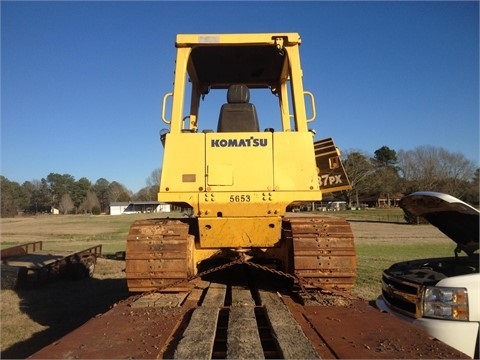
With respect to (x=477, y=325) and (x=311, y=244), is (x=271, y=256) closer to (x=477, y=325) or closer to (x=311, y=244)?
(x=311, y=244)

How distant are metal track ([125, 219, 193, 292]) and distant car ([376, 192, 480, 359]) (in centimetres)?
234

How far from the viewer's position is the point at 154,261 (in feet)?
15.6

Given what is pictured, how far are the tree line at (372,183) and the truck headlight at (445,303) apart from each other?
100 feet

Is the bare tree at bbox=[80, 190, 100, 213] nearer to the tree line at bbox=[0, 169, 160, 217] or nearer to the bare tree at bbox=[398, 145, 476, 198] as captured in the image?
the tree line at bbox=[0, 169, 160, 217]

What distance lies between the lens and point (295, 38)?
5.85 metres

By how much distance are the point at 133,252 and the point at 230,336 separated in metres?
1.95

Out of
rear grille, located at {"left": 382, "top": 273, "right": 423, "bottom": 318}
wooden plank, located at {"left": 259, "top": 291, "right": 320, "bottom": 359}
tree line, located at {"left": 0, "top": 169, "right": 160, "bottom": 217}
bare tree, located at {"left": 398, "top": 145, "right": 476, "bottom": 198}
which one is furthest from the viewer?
tree line, located at {"left": 0, "top": 169, "right": 160, "bottom": 217}

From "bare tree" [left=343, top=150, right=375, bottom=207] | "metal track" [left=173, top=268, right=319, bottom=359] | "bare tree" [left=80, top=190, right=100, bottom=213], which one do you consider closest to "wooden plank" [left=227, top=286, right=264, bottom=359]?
"metal track" [left=173, top=268, right=319, bottom=359]

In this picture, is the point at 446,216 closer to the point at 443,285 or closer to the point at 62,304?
the point at 443,285

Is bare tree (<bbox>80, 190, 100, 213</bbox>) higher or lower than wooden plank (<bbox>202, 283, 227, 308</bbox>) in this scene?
higher

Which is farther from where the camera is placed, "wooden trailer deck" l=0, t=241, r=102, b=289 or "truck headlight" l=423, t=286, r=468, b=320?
"wooden trailer deck" l=0, t=241, r=102, b=289

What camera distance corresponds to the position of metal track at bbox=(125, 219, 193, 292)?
4.73 meters

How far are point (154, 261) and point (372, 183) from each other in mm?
69524

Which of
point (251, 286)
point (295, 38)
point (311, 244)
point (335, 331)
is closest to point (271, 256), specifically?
point (251, 286)
